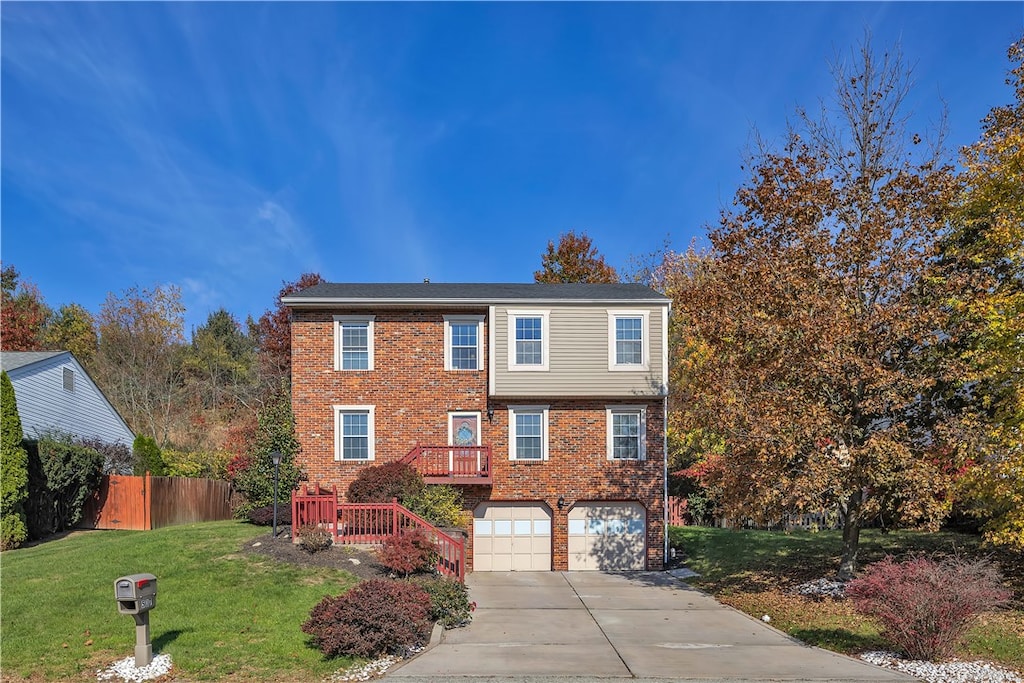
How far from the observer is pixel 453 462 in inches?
759

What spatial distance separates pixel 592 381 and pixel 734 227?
19.4 ft

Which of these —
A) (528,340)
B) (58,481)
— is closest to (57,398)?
(58,481)

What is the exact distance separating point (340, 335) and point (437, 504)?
18.9ft

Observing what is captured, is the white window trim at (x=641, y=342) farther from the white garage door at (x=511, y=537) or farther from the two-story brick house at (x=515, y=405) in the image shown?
the white garage door at (x=511, y=537)

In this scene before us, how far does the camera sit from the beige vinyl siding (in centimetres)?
1962

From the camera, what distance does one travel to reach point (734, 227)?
1645 centimetres

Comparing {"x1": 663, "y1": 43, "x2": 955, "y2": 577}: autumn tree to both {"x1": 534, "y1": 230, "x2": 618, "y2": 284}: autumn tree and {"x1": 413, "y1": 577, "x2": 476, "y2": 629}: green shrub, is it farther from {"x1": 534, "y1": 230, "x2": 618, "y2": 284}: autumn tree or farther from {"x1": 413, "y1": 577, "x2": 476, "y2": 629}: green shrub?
{"x1": 534, "y1": 230, "x2": 618, "y2": 284}: autumn tree

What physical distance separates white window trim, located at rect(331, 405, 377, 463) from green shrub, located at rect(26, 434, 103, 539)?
6990 millimetres

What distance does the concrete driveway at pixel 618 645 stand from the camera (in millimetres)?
9156

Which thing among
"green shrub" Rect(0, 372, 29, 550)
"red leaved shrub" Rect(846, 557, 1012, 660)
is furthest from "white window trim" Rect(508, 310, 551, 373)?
"green shrub" Rect(0, 372, 29, 550)

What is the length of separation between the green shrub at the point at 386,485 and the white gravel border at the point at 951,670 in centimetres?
1098

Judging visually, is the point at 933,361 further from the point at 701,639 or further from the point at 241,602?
the point at 241,602

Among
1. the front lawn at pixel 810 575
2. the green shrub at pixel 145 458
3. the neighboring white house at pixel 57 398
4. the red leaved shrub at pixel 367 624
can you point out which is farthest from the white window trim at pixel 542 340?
the green shrub at pixel 145 458

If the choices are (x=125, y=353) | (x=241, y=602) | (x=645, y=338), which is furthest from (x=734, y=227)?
(x=125, y=353)
